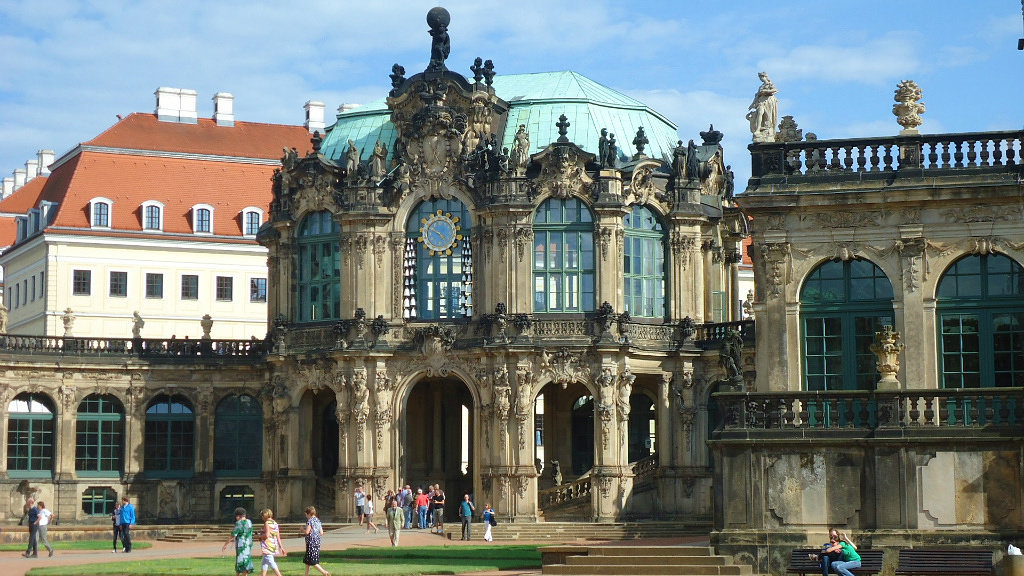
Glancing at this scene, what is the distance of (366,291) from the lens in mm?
65750

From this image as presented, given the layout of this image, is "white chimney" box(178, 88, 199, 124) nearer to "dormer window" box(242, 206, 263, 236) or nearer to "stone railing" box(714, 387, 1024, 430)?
"dormer window" box(242, 206, 263, 236)

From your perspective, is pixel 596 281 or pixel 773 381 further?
pixel 596 281

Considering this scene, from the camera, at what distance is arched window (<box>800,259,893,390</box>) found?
4247 cm

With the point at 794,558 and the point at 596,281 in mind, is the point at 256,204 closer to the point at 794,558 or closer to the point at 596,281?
the point at 596,281

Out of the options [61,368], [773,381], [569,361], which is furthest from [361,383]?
[773,381]

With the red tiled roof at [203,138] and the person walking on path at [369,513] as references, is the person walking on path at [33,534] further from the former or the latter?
the red tiled roof at [203,138]

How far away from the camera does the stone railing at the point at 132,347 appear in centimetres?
7075

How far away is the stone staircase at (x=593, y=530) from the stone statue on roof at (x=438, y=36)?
57.3 feet

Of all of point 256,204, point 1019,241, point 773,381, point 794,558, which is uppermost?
point 256,204

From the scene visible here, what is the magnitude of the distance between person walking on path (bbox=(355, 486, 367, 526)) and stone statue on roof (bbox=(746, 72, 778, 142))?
24.2 metres

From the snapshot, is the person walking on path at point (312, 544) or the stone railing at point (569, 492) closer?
the person walking on path at point (312, 544)

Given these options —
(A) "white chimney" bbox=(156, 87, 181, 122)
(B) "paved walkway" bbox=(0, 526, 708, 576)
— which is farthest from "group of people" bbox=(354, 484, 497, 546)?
(A) "white chimney" bbox=(156, 87, 181, 122)

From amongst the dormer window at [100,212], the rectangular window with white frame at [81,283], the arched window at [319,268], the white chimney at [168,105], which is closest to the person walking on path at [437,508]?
the arched window at [319,268]

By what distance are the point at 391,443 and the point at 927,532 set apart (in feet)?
102
